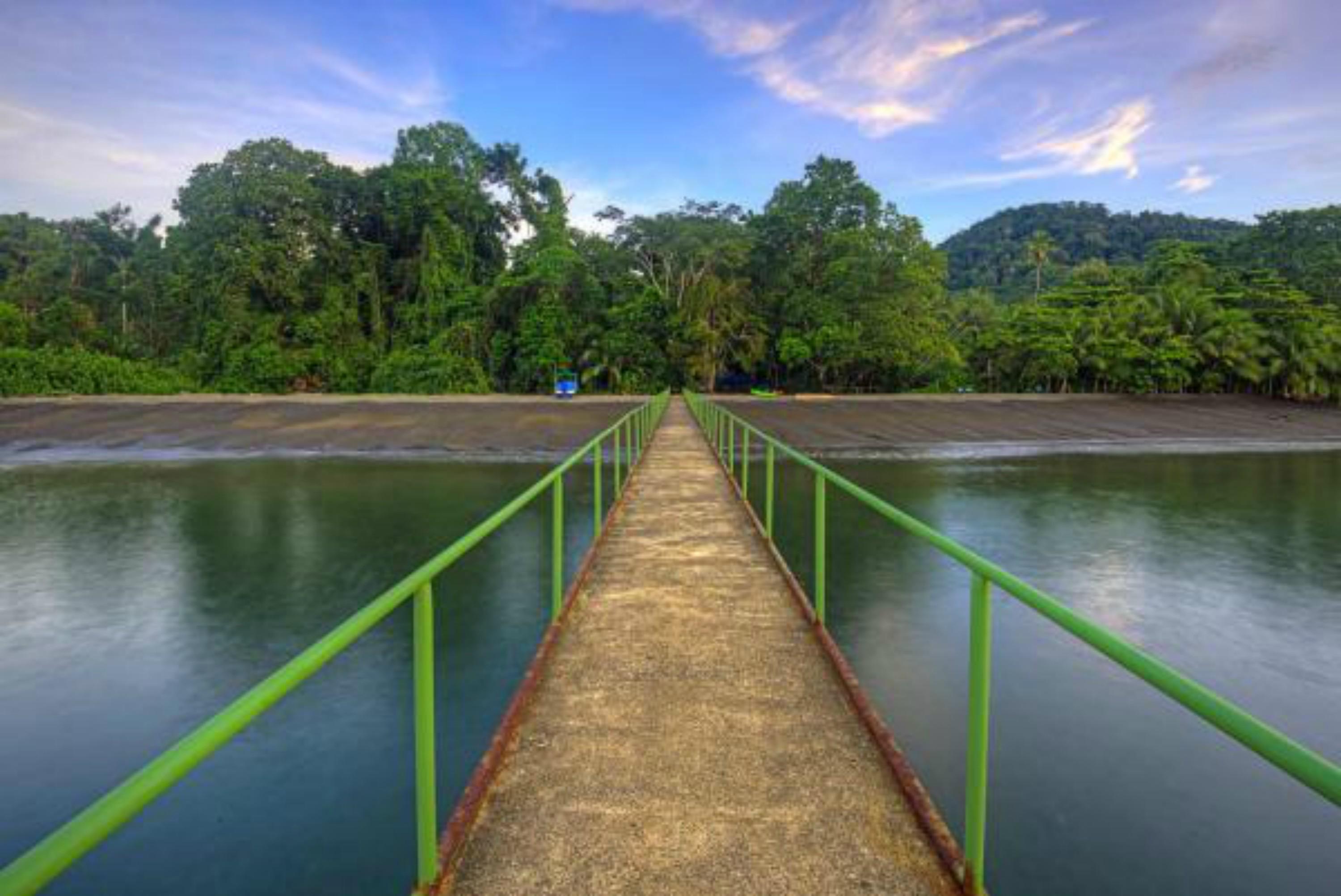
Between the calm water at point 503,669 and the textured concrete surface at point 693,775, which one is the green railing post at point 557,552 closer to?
the textured concrete surface at point 693,775

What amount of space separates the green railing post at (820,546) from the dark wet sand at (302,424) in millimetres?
23023

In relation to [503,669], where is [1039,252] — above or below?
above

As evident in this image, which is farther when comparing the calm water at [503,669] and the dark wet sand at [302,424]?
the dark wet sand at [302,424]

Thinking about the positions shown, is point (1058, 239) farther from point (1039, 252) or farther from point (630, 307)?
point (630, 307)

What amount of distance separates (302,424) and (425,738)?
1301 inches

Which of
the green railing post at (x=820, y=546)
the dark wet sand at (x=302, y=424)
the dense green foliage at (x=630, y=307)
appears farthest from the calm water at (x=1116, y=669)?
the dense green foliage at (x=630, y=307)

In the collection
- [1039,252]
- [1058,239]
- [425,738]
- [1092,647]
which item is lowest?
[425,738]

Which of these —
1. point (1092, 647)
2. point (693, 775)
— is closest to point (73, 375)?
point (693, 775)

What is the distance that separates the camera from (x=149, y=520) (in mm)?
16906

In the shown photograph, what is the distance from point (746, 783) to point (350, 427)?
31169 mm

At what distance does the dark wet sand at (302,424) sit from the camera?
94.2ft

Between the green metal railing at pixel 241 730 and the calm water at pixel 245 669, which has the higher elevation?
the green metal railing at pixel 241 730

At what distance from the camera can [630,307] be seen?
4791 cm

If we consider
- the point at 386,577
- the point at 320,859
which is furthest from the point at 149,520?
the point at 320,859
